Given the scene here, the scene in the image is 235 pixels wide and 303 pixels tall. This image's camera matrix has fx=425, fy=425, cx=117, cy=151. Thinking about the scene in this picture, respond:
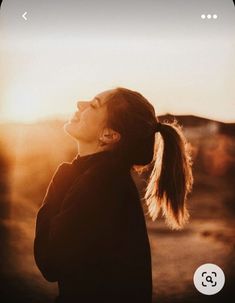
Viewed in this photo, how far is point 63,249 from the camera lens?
1144 mm

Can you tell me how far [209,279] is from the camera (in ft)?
3.82

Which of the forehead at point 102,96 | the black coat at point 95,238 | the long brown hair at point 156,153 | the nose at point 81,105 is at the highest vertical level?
the forehead at point 102,96

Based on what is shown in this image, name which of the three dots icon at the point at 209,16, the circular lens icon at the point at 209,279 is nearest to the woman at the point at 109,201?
the circular lens icon at the point at 209,279

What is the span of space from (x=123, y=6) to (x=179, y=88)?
0.95 ft

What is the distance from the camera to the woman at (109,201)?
113 cm

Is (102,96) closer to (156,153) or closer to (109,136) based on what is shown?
(109,136)

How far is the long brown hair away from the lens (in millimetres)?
1171

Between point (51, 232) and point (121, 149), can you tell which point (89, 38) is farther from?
point (51, 232)

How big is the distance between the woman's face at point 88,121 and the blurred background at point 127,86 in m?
0.02

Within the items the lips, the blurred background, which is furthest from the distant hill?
the lips

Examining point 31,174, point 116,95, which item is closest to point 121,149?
point 116,95

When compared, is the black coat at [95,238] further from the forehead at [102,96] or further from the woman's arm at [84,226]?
the forehead at [102,96]

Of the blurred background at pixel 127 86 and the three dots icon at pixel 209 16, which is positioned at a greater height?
the three dots icon at pixel 209 16

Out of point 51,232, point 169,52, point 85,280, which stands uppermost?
point 169,52
